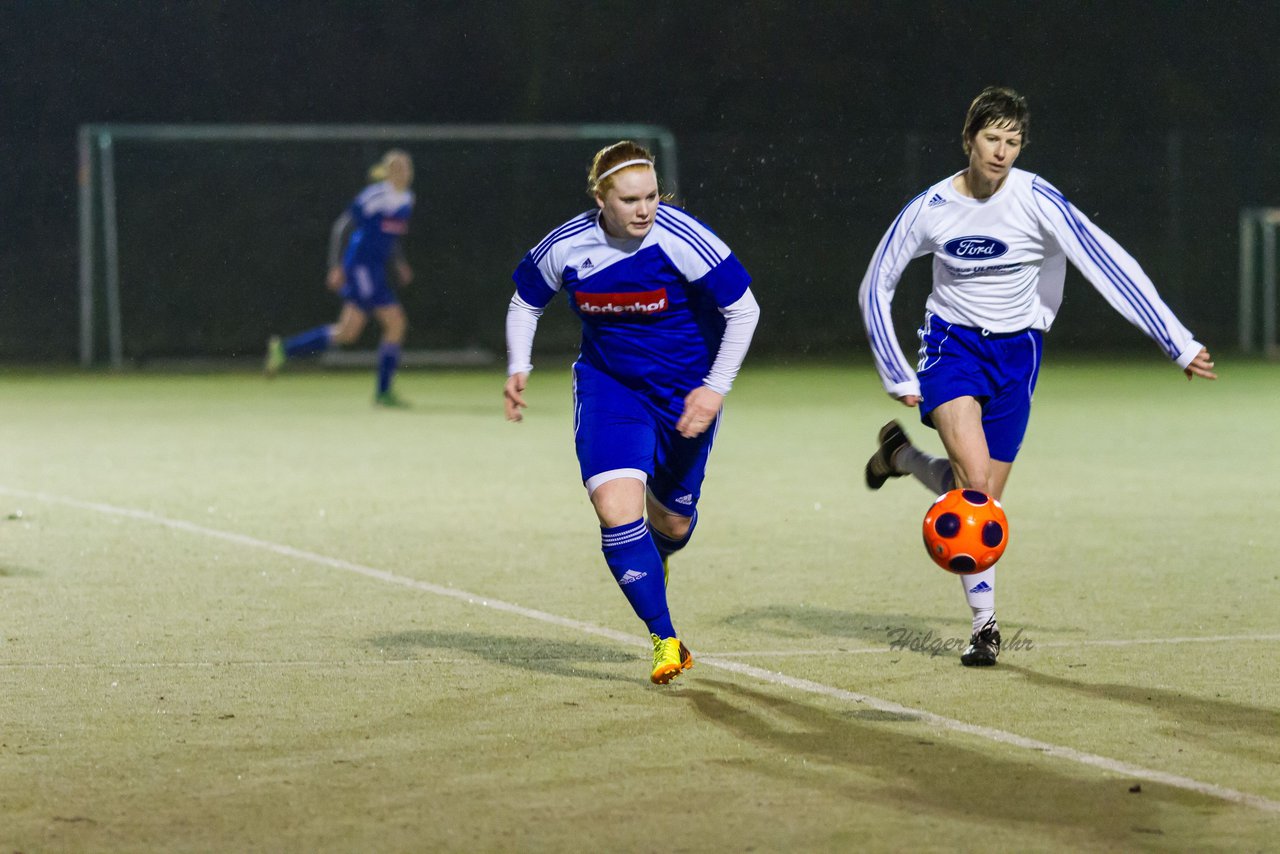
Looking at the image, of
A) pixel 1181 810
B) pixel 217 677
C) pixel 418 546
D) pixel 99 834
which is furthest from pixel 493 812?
pixel 418 546

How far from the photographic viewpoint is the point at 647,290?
21.6 feet

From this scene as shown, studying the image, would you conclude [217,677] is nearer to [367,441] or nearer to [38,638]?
[38,638]

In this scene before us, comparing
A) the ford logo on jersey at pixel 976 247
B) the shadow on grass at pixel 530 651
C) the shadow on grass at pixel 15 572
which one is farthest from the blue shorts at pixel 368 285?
the ford logo on jersey at pixel 976 247

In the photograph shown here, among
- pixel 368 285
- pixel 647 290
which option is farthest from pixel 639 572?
pixel 368 285

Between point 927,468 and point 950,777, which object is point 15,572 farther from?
point 950,777

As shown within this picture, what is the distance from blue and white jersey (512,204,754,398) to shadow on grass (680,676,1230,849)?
1.22 meters

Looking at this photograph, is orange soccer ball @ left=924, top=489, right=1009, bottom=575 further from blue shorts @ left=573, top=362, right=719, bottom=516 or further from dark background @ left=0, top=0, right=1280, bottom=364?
dark background @ left=0, top=0, right=1280, bottom=364

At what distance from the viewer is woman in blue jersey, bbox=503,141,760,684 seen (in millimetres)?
6461

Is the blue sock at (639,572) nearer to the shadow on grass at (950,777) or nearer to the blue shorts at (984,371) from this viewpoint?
the shadow on grass at (950,777)

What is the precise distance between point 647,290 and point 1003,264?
129 cm

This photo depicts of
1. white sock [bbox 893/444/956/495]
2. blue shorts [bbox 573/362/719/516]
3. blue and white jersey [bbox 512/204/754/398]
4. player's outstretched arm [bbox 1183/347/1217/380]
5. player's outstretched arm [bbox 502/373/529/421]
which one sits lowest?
white sock [bbox 893/444/956/495]

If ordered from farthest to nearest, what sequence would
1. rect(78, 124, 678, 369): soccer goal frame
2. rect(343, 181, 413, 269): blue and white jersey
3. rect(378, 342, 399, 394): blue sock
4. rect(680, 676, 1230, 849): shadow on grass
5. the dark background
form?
1. the dark background
2. rect(78, 124, 678, 369): soccer goal frame
3. rect(343, 181, 413, 269): blue and white jersey
4. rect(378, 342, 399, 394): blue sock
5. rect(680, 676, 1230, 849): shadow on grass

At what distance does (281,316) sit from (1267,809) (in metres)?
23.0

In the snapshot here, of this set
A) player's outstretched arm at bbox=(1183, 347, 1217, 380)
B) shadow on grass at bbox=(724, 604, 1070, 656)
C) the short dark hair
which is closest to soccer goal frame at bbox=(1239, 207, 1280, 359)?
shadow on grass at bbox=(724, 604, 1070, 656)
